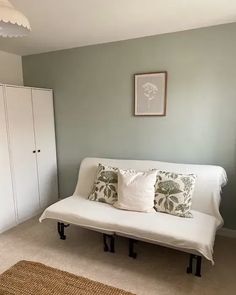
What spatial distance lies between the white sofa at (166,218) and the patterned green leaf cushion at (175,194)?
3.0 inches

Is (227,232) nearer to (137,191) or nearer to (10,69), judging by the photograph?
(137,191)

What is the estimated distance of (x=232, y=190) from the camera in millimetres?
2637

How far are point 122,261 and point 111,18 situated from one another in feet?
7.60

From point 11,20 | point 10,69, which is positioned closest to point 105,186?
point 11,20

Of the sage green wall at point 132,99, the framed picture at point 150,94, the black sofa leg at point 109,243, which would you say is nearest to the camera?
the black sofa leg at point 109,243

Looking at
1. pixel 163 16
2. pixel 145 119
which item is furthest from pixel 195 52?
pixel 145 119

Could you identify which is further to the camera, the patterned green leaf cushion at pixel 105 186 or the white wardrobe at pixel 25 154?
the white wardrobe at pixel 25 154

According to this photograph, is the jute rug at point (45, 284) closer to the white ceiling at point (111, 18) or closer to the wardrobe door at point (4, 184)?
the wardrobe door at point (4, 184)

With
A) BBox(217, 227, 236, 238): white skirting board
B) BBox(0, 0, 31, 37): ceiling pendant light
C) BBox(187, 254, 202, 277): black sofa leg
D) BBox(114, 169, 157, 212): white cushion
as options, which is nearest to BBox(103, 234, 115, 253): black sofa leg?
BBox(114, 169, 157, 212): white cushion

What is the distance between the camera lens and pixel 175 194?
238cm

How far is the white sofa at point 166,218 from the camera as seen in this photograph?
6.44 feet

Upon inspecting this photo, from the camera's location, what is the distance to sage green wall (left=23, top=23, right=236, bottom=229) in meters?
2.56

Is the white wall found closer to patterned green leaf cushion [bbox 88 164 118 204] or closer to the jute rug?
patterned green leaf cushion [bbox 88 164 118 204]

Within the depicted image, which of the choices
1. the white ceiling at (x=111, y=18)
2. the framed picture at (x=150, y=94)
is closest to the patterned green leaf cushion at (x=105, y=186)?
the framed picture at (x=150, y=94)
